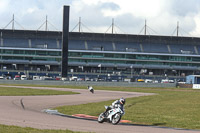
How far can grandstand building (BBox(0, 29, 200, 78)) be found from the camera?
5098 inches

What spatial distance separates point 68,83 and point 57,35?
49.0 meters

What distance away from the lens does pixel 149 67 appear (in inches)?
5290

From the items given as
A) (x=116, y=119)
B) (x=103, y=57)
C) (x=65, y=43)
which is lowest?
(x=116, y=119)

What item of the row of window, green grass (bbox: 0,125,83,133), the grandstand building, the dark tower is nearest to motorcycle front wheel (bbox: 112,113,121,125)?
green grass (bbox: 0,125,83,133)

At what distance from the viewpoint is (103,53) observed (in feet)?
436

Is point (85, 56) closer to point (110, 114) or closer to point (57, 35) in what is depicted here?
point (57, 35)

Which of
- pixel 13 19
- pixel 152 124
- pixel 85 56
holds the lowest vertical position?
pixel 152 124

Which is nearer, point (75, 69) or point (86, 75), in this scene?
point (86, 75)

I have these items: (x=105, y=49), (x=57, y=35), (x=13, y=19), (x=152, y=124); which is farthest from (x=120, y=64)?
(x=152, y=124)

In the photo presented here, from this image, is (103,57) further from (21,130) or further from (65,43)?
(21,130)

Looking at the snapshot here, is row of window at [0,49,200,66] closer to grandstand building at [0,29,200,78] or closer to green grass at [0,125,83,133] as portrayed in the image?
grandstand building at [0,29,200,78]

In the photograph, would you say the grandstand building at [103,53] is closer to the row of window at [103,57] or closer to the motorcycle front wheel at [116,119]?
the row of window at [103,57]

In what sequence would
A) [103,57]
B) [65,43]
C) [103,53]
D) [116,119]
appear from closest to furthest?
[116,119] → [65,43] → [103,53] → [103,57]

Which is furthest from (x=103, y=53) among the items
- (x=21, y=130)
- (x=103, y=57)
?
(x=21, y=130)
